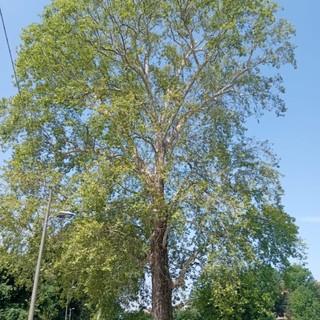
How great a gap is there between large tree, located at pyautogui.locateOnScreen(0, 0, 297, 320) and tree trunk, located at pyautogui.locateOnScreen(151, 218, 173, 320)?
Result: 0.05 m

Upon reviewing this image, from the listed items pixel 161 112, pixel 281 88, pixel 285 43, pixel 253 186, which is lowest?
pixel 253 186

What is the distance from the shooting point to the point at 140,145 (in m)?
16.5

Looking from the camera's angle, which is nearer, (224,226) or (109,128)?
(224,226)

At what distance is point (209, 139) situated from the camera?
1670 cm

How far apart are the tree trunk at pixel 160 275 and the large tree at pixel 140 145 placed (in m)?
0.05

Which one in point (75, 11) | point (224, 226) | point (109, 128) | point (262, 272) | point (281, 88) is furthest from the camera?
point (281, 88)

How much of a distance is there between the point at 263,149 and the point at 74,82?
826cm

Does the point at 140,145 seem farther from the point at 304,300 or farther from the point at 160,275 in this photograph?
the point at 304,300

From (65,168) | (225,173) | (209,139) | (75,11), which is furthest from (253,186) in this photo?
(75,11)

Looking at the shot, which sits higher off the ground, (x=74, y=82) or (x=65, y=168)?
(x=74, y=82)

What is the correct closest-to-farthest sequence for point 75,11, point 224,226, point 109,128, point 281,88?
1. point 224,226
2. point 109,128
3. point 75,11
4. point 281,88

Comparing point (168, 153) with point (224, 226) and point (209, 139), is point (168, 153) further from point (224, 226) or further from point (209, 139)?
point (224, 226)

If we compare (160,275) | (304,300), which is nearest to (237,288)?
(160,275)

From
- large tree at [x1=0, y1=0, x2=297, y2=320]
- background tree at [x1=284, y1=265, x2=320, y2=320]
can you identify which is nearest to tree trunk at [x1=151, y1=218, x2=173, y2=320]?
large tree at [x1=0, y1=0, x2=297, y2=320]
